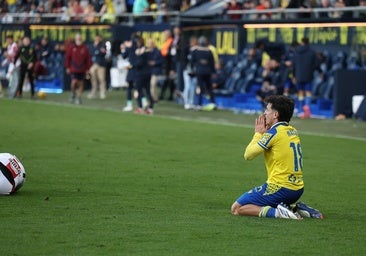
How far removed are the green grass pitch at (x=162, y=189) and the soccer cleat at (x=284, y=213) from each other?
0.48ft

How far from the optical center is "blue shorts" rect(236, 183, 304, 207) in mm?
11570

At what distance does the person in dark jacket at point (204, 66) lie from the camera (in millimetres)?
31891

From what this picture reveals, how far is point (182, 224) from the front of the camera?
11.2 metres

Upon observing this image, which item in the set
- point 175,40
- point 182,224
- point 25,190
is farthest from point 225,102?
point 182,224

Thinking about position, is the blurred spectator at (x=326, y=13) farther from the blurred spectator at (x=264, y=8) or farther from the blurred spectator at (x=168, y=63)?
the blurred spectator at (x=168, y=63)

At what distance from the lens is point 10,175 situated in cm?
1316

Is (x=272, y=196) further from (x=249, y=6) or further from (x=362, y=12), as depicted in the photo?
→ (x=249, y=6)

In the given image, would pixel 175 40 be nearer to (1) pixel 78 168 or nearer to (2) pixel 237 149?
(2) pixel 237 149

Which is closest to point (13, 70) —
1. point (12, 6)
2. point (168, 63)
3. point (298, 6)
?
point (168, 63)

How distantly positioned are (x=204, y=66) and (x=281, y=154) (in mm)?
20486

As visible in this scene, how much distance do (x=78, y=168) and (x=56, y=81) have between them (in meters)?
25.9

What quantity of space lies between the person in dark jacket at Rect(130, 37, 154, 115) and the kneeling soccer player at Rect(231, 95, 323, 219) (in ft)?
62.2

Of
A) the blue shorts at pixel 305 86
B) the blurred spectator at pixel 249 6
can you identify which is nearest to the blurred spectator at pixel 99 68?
the blurred spectator at pixel 249 6

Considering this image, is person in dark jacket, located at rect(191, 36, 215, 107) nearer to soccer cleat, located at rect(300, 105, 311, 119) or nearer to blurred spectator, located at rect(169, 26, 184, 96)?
blurred spectator, located at rect(169, 26, 184, 96)
